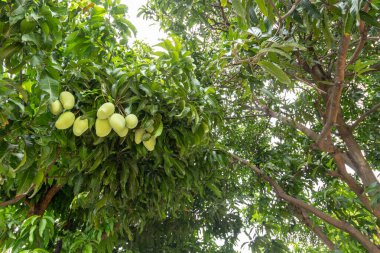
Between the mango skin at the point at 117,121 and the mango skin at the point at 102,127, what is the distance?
28mm

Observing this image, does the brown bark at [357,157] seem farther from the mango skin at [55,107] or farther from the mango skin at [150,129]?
the mango skin at [55,107]

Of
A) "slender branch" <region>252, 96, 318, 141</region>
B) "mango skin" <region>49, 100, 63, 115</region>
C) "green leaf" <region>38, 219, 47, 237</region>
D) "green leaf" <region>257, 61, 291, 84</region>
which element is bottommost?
"green leaf" <region>38, 219, 47, 237</region>

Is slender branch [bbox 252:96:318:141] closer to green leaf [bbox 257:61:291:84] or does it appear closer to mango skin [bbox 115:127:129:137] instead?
green leaf [bbox 257:61:291:84]

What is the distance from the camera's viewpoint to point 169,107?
1.61 meters

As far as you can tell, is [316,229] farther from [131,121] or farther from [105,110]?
[105,110]

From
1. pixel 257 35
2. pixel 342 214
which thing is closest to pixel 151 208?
pixel 257 35

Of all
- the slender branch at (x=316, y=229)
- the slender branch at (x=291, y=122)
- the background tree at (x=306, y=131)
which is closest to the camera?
the background tree at (x=306, y=131)

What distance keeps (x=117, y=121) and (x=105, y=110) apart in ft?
0.23

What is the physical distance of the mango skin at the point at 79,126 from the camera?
1.45m

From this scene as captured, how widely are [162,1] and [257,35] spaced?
2.23 metres

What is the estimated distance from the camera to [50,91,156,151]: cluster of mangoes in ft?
4.60

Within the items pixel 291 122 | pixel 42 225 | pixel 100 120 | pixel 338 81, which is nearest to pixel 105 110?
pixel 100 120

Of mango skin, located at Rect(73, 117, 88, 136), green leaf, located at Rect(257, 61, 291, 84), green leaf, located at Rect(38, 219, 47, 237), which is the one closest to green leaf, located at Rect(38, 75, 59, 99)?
mango skin, located at Rect(73, 117, 88, 136)

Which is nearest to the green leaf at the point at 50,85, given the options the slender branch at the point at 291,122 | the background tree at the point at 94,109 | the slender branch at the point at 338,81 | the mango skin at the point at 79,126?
the background tree at the point at 94,109
